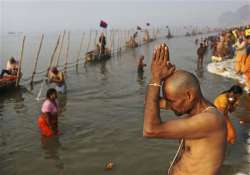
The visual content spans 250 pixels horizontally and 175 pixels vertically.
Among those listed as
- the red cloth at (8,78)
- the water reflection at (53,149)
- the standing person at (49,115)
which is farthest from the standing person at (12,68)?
the water reflection at (53,149)

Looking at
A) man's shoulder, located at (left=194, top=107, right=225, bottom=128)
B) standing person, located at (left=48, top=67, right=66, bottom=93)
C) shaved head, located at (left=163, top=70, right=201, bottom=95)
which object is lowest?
standing person, located at (left=48, top=67, right=66, bottom=93)

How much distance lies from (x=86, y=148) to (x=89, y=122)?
2.33 m

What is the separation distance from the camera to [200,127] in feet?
7.59

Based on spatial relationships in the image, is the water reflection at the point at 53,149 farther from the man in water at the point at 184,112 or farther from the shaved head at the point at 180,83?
the shaved head at the point at 180,83

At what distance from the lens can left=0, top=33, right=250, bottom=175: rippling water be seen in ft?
23.9

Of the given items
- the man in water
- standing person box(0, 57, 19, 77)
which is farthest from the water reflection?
standing person box(0, 57, 19, 77)

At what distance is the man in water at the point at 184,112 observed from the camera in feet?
7.41

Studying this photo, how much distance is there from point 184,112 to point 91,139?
6.79m

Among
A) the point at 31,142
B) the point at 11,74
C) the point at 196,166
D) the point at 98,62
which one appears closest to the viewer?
the point at 196,166

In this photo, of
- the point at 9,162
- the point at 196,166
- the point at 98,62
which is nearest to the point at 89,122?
the point at 9,162

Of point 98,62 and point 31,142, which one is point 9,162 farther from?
point 98,62

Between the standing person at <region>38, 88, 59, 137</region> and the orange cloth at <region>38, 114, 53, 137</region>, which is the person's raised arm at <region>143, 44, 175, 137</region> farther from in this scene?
the orange cloth at <region>38, 114, 53, 137</region>

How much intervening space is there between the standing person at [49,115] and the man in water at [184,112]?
608cm

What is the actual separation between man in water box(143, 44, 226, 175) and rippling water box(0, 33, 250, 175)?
14.8 feet
